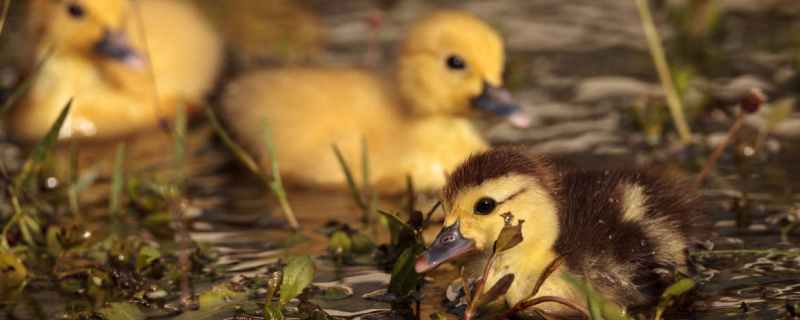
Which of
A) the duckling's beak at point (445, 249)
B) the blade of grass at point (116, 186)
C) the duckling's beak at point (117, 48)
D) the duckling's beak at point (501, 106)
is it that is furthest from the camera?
the duckling's beak at point (117, 48)

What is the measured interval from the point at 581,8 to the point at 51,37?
140 inches

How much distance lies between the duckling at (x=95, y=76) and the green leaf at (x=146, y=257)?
1.95 m

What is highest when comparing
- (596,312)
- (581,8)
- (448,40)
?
(581,8)

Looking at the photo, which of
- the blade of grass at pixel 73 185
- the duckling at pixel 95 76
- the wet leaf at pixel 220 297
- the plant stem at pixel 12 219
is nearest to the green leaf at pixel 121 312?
the wet leaf at pixel 220 297

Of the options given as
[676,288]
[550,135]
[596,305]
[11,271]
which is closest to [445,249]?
[596,305]

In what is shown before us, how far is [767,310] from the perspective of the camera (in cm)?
307

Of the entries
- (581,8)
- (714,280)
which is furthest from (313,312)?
(581,8)

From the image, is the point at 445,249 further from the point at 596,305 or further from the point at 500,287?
the point at 596,305

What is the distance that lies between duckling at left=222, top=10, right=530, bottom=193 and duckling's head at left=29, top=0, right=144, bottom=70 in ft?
3.27

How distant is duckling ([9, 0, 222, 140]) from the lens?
5473 millimetres

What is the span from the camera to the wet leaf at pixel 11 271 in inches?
138

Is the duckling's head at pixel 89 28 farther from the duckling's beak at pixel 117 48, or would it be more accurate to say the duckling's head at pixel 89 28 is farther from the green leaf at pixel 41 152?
the green leaf at pixel 41 152

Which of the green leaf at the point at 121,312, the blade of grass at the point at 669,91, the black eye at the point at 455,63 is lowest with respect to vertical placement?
the green leaf at the point at 121,312

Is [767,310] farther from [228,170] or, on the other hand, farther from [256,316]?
[228,170]
